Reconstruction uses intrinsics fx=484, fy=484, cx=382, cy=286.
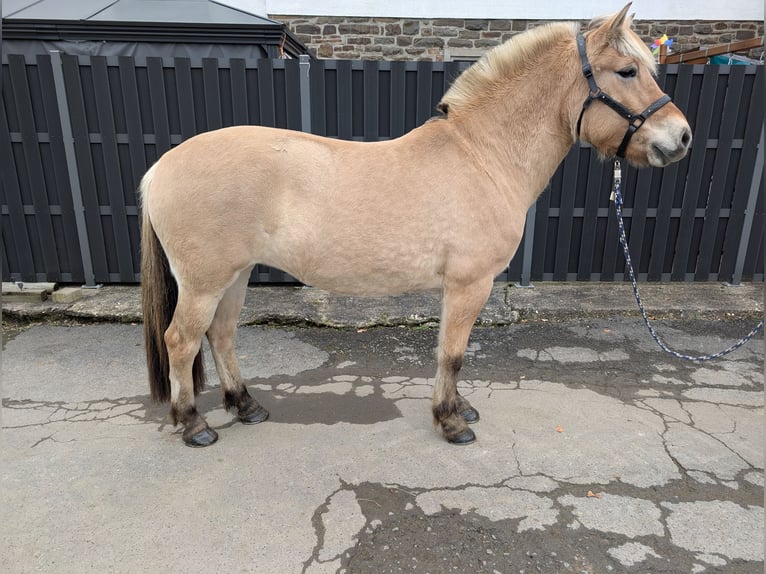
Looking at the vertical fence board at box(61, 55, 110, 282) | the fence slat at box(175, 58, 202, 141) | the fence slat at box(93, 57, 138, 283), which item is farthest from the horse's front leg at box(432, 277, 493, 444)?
the vertical fence board at box(61, 55, 110, 282)

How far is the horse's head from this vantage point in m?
2.29

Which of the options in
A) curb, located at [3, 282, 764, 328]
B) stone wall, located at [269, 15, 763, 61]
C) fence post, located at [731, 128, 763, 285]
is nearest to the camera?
curb, located at [3, 282, 764, 328]

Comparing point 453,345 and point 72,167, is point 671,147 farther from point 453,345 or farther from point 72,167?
point 72,167

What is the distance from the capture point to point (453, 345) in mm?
2717

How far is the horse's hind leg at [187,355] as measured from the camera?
257 centimetres

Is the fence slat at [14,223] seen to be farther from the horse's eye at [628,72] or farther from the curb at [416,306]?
the horse's eye at [628,72]

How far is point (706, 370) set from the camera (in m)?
3.66

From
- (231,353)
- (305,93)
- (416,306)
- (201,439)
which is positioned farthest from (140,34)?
(201,439)

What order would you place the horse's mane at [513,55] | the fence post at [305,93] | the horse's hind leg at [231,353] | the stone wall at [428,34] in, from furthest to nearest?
the stone wall at [428,34] → the fence post at [305,93] → the horse's hind leg at [231,353] → the horse's mane at [513,55]

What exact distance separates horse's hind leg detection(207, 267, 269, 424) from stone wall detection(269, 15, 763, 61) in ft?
23.5

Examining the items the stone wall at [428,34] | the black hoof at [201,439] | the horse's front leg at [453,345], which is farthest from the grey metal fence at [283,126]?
the stone wall at [428,34]

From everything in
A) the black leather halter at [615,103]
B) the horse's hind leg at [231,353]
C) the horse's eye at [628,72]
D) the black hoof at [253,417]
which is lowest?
Result: the black hoof at [253,417]

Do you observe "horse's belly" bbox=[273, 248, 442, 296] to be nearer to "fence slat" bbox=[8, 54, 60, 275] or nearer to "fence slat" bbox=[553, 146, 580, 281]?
"fence slat" bbox=[553, 146, 580, 281]

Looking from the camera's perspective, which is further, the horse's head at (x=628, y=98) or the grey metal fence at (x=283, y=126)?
the grey metal fence at (x=283, y=126)
